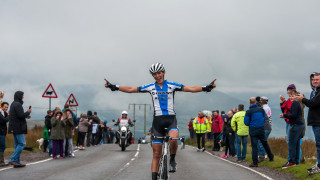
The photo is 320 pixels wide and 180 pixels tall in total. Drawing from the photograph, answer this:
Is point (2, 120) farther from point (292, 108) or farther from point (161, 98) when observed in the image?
point (292, 108)

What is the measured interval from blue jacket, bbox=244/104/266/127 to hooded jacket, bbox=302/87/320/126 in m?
4.38

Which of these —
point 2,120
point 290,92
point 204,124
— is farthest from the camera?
point 204,124

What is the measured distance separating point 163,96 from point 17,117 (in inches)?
256

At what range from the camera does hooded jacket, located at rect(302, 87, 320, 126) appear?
964 centimetres

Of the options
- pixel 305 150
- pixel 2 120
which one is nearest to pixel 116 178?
pixel 2 120

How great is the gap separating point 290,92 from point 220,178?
10.3 feet

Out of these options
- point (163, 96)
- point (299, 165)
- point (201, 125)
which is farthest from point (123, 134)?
point (163, 96)

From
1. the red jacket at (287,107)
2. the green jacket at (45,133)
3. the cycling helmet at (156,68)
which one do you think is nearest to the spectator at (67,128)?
the green jacket at (45,133)

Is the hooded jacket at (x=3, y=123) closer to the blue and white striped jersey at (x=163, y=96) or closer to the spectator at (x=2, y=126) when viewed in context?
the spectator at (x=2, y=126)

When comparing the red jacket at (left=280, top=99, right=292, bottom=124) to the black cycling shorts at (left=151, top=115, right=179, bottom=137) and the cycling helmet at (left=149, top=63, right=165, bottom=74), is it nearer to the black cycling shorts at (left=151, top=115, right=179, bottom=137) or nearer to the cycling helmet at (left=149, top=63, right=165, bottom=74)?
the black cycling shorts at (left=151, top=115, right=179, bottom=137)

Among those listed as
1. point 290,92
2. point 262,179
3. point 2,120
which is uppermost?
point 290,92

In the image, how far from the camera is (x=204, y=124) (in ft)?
75.9

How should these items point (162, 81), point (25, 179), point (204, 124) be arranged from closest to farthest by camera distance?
1. point (162, 81)
2. point (25, 179)
3. point (204, 124)

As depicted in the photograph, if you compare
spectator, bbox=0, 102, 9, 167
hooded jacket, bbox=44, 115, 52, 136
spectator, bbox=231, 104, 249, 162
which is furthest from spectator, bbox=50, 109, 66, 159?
spectator, bbox=231, 104, 249, 162
